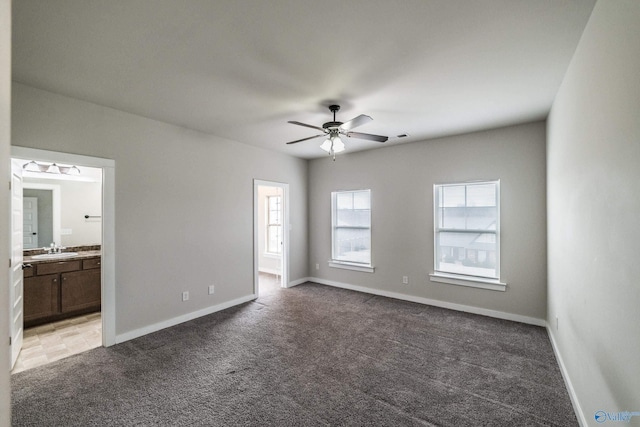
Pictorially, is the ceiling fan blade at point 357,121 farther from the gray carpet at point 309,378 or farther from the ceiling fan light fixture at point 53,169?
the ceiling fan light fixture at point 53,169

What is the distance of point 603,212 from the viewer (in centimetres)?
158

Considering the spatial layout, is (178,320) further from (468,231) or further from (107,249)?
(468,231)

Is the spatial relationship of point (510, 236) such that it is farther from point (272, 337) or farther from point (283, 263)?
point (283, 263)

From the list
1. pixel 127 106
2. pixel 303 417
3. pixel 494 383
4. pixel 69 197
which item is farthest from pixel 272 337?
pixel 69 197

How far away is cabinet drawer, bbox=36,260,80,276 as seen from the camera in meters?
3.81

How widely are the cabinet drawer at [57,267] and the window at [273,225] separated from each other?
395cm

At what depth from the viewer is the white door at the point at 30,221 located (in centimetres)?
429

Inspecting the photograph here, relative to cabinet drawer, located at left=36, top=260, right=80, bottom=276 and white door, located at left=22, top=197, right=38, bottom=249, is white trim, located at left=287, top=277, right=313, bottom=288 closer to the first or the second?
cabinet drawer, located at left=36, top=260, right=80, bottom=276

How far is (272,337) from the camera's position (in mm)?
3406

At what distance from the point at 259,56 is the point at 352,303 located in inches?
150

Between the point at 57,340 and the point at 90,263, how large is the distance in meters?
1.21

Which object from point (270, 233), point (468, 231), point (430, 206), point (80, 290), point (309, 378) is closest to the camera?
point (309, 378)

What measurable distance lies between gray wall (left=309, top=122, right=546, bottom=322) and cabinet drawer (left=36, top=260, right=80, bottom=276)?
3.99m

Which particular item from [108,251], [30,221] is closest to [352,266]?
[108,251]
